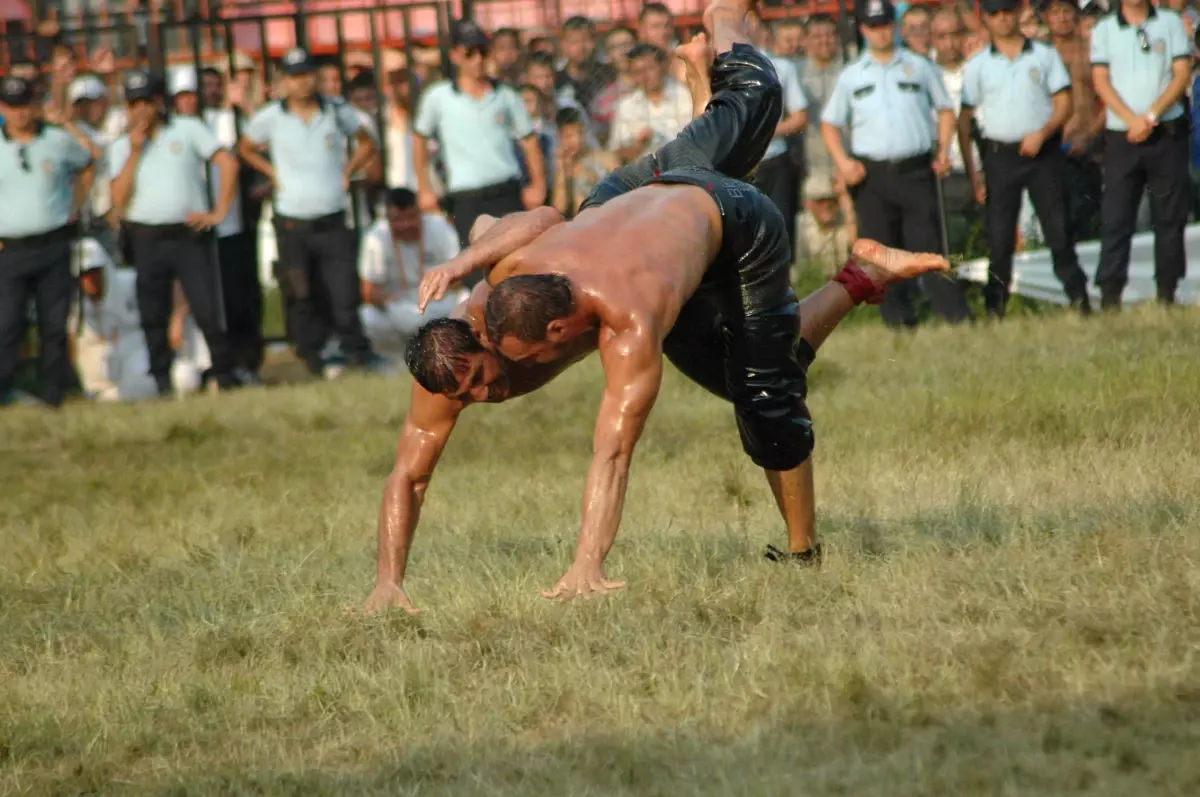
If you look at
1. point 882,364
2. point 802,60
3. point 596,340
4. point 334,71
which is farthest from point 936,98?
point 596,340

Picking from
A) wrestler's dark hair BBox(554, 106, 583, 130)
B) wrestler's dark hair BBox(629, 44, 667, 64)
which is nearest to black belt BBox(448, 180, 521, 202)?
wrestler's dark hair BBox(554, 106, 583, 130)

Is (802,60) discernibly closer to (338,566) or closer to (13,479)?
(13,479)

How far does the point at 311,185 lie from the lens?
1384 centimetres

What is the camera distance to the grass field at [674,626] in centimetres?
446

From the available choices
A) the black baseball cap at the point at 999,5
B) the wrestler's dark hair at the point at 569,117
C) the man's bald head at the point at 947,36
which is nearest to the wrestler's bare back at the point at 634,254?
the black baseball cap at the point at 999,5

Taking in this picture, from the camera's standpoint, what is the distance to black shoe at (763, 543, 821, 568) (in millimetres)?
6195

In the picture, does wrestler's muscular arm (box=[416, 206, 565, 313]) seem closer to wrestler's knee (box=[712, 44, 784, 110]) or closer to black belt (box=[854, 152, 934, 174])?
wrestler's knee (box=[712, 44, 784, 110])

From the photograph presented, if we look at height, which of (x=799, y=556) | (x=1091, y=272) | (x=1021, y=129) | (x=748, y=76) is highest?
(x=748, y=76)

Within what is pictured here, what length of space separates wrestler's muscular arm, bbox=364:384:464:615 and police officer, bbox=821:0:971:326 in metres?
7.51

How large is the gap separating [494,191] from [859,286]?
6.97 m

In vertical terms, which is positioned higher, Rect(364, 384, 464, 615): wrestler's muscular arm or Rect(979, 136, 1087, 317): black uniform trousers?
Rect(364, 384, 464, 615): wrestler's muscular arm

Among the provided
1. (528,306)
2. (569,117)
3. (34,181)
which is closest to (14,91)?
(34,181)

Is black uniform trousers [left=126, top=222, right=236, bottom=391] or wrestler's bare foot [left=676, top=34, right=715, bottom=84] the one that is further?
black uniform trousers [left=126, top=222, right=236, bottom=391]

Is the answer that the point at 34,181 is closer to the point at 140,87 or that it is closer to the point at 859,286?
the point at 140,87
